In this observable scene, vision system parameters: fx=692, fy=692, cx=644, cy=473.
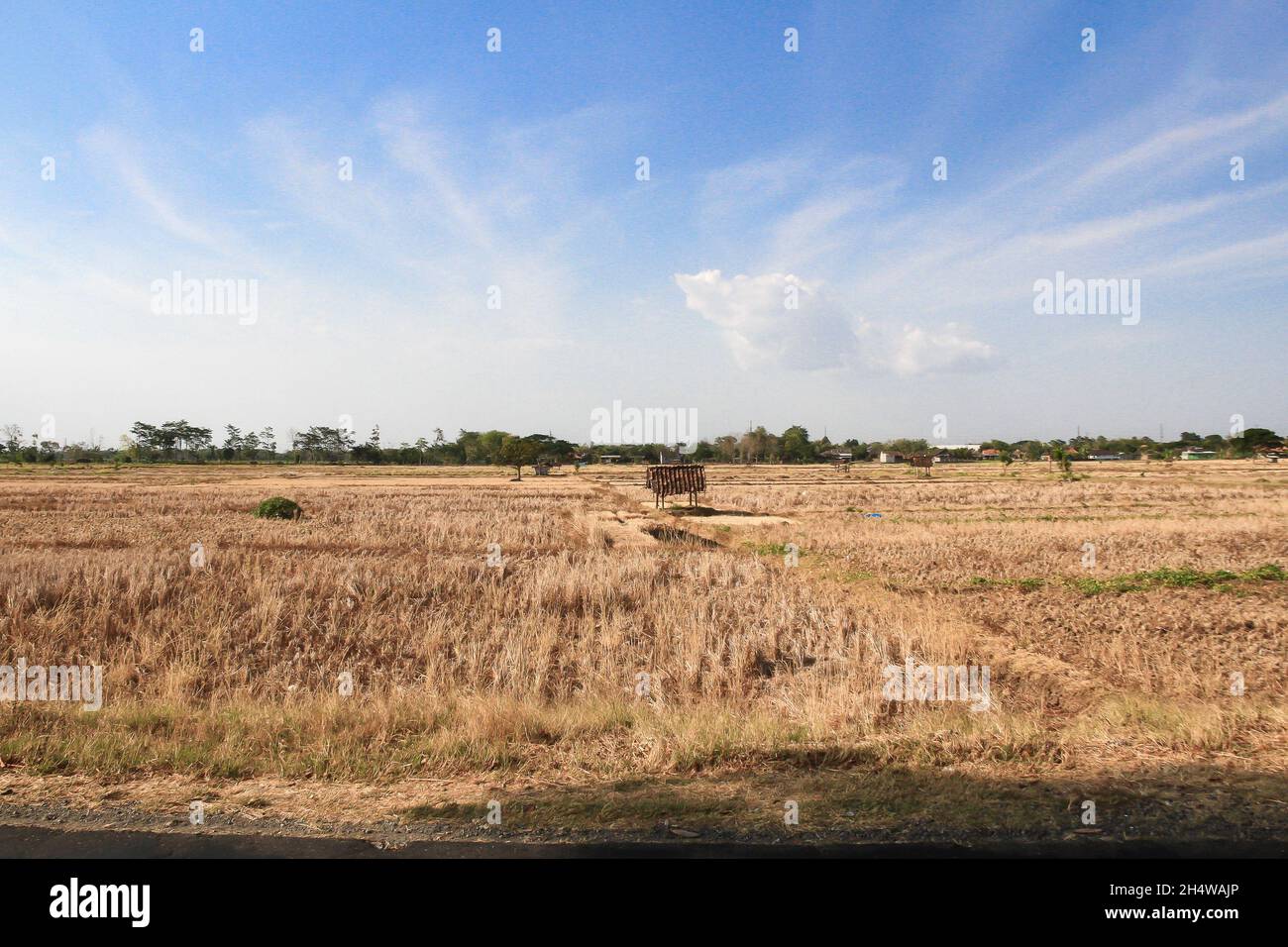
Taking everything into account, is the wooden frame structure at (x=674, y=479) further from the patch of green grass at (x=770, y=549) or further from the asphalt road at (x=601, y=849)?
the asphalt road at (x=601, y=849)

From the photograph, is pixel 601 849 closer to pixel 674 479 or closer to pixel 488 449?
pixel 674 479

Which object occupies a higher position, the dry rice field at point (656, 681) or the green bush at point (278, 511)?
the green bush at point (278, 511)

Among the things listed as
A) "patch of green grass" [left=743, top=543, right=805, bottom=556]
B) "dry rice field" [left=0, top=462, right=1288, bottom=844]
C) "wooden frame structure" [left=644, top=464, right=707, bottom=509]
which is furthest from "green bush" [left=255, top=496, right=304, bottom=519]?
"patch of green grass" [left=743, top=543, right=805, bottom=556]

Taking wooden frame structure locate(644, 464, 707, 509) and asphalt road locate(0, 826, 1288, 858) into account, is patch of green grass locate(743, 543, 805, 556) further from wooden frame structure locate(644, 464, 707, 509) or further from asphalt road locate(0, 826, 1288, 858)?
asphalt road locate(0, 826, 1288, 858)

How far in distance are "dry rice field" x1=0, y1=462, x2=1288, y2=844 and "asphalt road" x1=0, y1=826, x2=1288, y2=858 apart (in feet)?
0.61

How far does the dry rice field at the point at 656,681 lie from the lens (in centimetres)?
497

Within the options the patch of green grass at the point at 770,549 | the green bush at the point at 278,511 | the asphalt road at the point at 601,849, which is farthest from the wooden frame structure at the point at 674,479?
the asphalt road at the point at 601,849

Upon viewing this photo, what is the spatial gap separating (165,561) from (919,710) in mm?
16642

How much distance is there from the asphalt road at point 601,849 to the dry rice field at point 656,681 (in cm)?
19

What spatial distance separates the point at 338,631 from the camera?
12188 mm

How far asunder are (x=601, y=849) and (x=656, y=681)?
18.0ft

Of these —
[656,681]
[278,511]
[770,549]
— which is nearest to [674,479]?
[770,549]

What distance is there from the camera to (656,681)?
9.66 m
